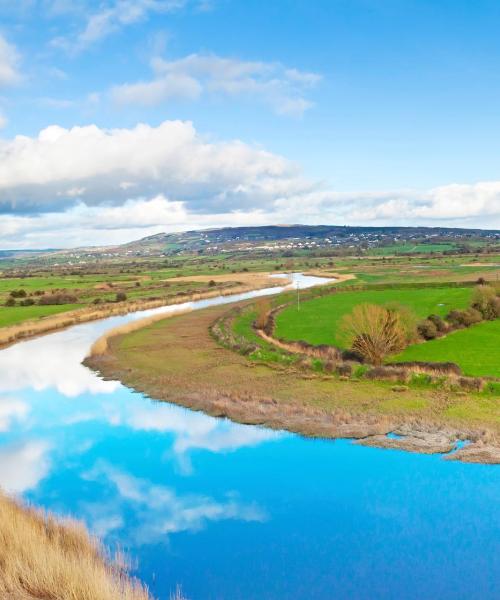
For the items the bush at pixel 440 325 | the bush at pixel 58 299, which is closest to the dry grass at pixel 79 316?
the bush at pixel 58 299

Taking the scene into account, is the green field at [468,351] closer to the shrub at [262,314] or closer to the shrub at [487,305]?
the shrub at [487,305]

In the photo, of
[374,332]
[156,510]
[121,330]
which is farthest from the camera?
[121,330]

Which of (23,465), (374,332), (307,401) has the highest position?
(374,332)

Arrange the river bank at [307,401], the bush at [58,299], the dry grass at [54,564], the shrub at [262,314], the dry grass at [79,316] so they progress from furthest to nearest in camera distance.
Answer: the bush at [58,299], the dry grass at [79,316], the shrub at [262,314], the river bank at [307,401], the dry grass at [54,564]

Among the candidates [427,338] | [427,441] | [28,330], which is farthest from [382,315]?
[28,330]

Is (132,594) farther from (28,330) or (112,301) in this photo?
(112,301)

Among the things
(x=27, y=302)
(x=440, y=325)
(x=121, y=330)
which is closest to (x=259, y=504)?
(x=440, y=325)

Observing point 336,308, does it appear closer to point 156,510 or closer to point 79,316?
point 79,316
